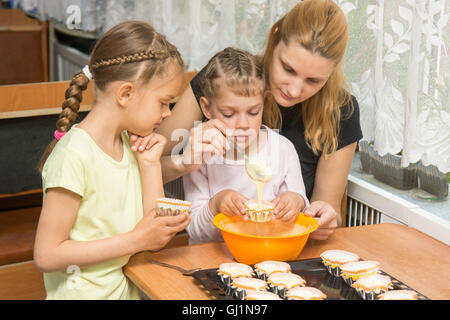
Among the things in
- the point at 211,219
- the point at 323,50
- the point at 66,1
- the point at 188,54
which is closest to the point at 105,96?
the point at 211,219

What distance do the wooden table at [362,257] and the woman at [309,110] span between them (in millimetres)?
86

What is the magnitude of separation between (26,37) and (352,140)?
8.90ft

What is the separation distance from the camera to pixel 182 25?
2.52m

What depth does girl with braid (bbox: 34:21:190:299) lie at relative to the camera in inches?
48.4

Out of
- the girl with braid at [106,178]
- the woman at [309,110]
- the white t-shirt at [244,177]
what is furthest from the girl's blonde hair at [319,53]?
the girl with braid at [106,178]

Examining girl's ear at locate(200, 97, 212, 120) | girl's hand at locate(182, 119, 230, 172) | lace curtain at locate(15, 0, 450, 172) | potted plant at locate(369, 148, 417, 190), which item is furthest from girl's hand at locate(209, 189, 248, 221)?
potted plant at locate(369, 148, 417, 190)

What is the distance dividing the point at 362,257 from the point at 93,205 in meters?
0.59

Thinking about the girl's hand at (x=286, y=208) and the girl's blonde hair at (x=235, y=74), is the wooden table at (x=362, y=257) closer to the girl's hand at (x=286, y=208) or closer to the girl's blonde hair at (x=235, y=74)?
the girl's hand at (x=286, y=208)

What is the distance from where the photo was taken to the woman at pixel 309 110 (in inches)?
57.4

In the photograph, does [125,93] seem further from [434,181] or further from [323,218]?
[434,181]

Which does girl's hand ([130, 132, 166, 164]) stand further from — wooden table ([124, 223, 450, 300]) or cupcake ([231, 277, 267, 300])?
cupcake ([231, 277, 267, 300])

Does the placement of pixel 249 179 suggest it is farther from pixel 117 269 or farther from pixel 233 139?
pixel 117 269

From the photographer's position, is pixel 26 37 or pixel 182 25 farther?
pixel 26 37

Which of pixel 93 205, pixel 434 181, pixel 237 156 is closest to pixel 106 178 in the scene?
pixel 93 205
